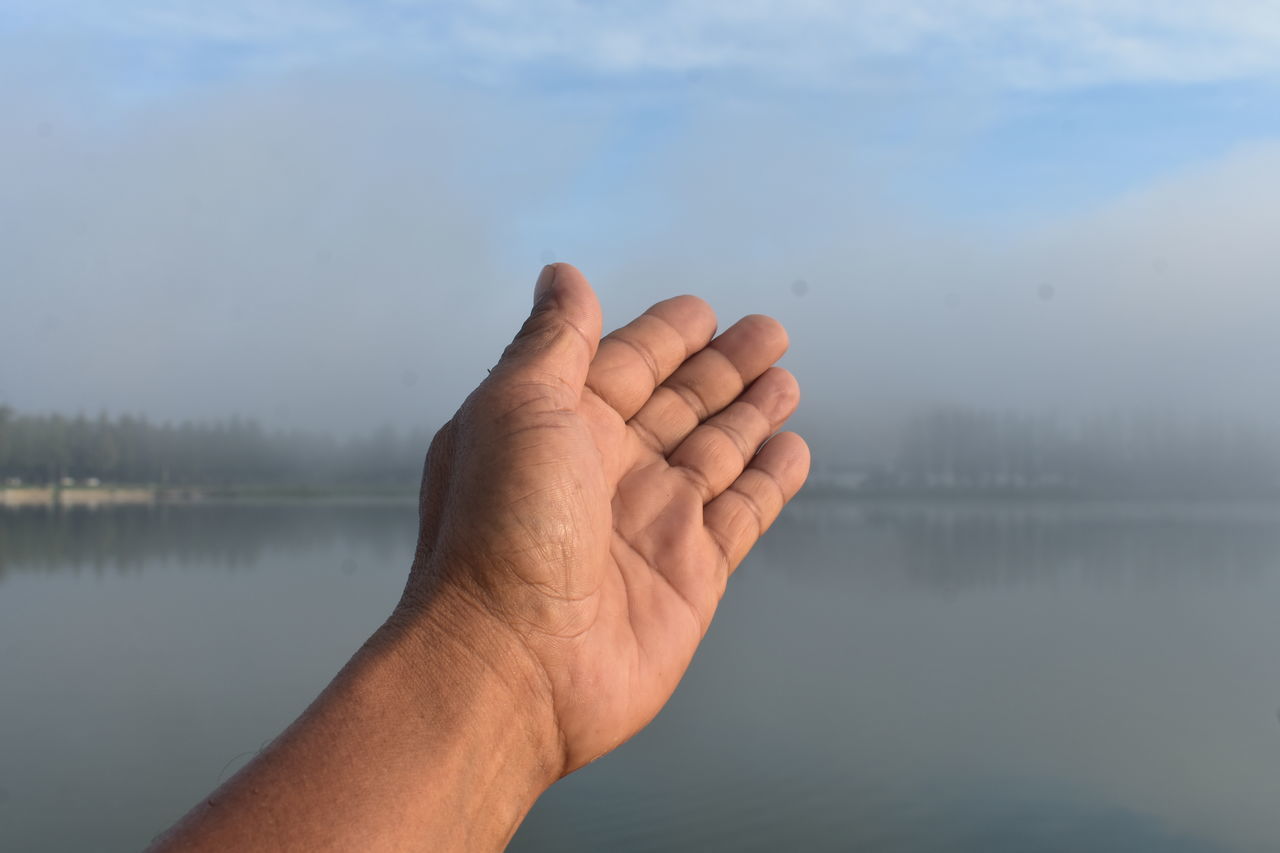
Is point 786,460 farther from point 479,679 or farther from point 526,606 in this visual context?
point 479,679

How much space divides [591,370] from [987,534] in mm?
85038

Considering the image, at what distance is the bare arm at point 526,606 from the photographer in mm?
2363

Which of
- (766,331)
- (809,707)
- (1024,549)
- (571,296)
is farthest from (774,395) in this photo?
(1024,549)

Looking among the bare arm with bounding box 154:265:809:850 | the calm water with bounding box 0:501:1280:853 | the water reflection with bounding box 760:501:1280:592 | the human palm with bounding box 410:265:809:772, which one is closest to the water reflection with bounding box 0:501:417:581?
the calm water with bounding box 0:501:1280:853

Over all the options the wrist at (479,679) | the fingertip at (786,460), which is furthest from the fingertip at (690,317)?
the wrist at (479,679)

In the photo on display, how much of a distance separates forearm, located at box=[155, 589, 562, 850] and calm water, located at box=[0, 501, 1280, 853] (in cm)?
44

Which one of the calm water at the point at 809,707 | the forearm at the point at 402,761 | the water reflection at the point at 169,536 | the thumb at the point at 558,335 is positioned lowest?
the water reflection at the point at 169,536

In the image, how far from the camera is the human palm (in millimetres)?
2855

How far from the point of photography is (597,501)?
3.05 meters

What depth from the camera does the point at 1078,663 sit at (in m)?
29.8

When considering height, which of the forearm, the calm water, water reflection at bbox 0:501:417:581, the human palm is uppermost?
the human palm

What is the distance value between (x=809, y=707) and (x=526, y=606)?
72.5 feet

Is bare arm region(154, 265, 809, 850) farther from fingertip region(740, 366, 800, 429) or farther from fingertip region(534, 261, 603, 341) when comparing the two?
fingertip region(740, 366, 800, 429)

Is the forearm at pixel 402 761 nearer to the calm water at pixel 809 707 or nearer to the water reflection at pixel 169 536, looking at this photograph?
the calm water at pixel 809 707
